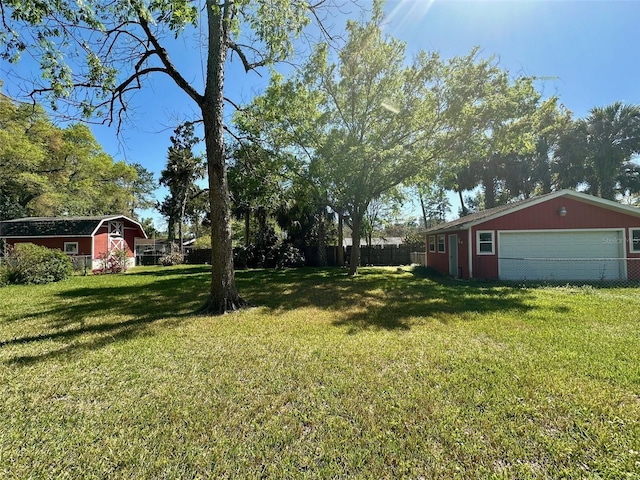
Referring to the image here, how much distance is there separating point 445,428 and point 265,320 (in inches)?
172

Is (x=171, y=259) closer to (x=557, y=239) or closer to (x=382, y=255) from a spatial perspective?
(x=382, y=255)

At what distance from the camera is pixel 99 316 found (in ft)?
22.3

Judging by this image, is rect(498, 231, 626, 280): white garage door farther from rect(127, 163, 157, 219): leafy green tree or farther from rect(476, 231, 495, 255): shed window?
rect(127, 163, 157, 219): leafy green tree

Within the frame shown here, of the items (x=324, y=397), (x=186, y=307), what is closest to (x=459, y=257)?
(x=186, y=307)

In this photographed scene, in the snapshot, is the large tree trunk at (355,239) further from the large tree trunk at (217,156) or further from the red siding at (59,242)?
the red siding at (59,242)

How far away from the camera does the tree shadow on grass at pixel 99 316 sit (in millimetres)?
4852

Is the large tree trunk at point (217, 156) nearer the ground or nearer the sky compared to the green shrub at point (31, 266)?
nearer the sky

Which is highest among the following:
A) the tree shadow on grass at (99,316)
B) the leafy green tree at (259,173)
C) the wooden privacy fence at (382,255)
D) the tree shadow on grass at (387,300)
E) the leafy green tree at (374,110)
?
the leafy green tree at (374,110)

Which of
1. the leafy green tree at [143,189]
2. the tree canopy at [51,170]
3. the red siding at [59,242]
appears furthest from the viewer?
the leafy green tree at [143,189]

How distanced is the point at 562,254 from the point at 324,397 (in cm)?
1343

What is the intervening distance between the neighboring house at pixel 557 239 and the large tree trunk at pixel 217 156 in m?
9.92

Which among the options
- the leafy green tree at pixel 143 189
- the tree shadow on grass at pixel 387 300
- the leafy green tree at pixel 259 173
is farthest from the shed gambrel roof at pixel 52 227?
the leafy green tree at pixel 143 189

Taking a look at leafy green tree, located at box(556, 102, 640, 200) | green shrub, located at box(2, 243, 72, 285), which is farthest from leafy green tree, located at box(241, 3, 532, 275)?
leafy green tree, located at box(556, 102, 640, 200)

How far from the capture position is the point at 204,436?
2.42 meters
